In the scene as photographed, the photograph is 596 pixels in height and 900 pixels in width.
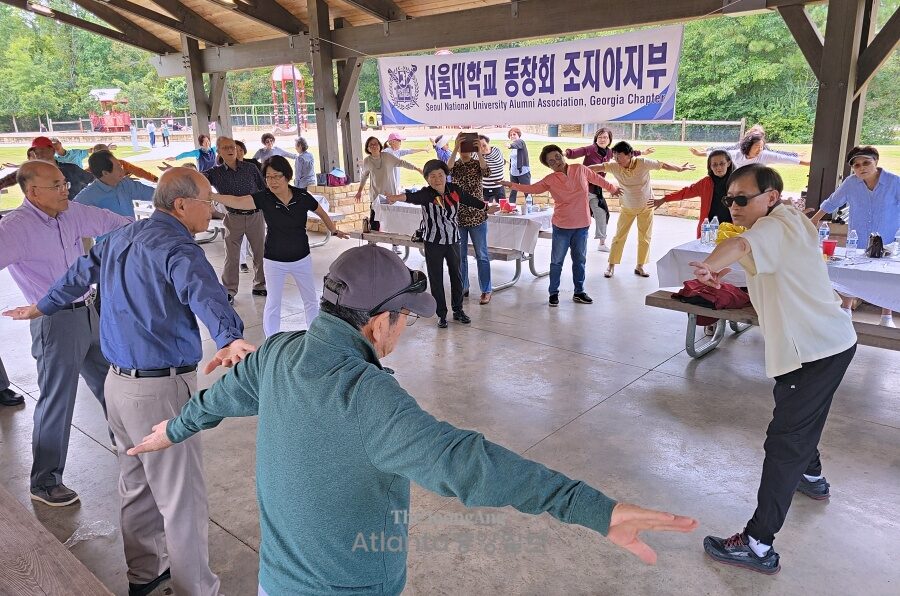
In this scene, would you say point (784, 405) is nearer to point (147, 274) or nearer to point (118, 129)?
point (147, 274)

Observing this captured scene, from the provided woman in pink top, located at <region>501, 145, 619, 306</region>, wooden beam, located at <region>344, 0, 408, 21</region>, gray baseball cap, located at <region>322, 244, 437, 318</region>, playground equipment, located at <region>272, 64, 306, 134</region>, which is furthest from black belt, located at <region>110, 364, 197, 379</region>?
playground equipment, located at <region>272, 64, 306, 134</region>

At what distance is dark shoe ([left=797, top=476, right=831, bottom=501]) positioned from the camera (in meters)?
3.04

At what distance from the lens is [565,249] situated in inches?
246

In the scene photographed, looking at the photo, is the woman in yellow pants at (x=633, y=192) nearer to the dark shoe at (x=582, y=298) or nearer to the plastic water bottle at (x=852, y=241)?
the dark shoe at (x=582, y=298)

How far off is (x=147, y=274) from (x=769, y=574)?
2.61m

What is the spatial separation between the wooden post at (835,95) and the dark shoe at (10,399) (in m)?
6.77

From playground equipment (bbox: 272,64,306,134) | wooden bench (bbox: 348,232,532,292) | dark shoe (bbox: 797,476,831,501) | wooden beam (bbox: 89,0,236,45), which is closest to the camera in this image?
dark shoe (bbox: 797,476,831,501)

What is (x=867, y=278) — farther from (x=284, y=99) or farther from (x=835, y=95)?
(x=284, y=99)

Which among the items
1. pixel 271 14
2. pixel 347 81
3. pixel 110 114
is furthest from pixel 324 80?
pixel 110 114

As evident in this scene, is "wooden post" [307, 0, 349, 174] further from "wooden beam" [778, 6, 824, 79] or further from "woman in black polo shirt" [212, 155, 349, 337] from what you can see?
"wooden beam" [778, 6, 824, 79]

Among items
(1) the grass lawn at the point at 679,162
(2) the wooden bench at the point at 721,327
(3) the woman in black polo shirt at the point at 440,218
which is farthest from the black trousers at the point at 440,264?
(1) the grass lawn at the point at 679,162

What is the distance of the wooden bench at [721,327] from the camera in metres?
3.92

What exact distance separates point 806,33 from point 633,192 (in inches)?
84.7

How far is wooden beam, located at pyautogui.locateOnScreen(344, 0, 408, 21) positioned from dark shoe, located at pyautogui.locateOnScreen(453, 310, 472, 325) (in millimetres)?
4978
